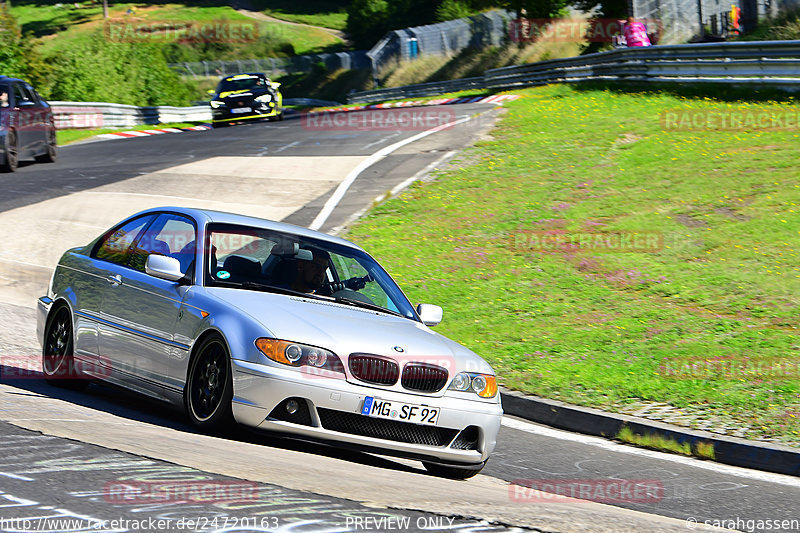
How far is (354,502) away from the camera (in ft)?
15.4

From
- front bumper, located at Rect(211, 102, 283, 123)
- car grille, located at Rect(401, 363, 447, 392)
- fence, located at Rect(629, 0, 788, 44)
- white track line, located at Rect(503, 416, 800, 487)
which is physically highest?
fence, located at Rect(629, 0, 788, 44)

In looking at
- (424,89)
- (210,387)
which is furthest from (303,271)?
(424,89)

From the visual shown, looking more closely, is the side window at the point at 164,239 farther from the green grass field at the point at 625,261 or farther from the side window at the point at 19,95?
the side window at the point at 19,95

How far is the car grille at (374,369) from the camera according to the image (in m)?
6.12

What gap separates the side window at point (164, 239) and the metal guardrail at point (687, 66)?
18.7 meters

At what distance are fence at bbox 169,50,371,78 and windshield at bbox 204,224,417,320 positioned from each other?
71.6 m

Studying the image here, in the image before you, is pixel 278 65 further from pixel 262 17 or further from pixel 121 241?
pixel 121 241

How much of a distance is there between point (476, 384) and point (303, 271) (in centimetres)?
149

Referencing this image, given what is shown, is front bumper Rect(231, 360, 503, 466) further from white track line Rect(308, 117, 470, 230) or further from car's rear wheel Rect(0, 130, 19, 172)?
car's rear wheel Rect(0, 130, 19, 172)

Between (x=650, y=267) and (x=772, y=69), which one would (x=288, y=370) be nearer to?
(x=650, y=267)

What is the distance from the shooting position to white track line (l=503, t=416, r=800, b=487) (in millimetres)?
7402

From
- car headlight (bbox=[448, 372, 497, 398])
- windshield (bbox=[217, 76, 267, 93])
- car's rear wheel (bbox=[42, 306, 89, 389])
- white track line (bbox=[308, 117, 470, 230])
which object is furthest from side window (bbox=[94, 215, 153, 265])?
windshield (bbox=[217, 76, 267, 93])

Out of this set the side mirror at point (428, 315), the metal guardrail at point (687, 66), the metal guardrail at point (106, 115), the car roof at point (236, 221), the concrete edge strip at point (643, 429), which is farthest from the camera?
the metal guardrail at point (106, 115)

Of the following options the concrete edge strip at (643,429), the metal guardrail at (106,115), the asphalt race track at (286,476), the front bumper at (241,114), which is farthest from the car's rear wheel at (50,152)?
the concrete edge strip at (643,429)
